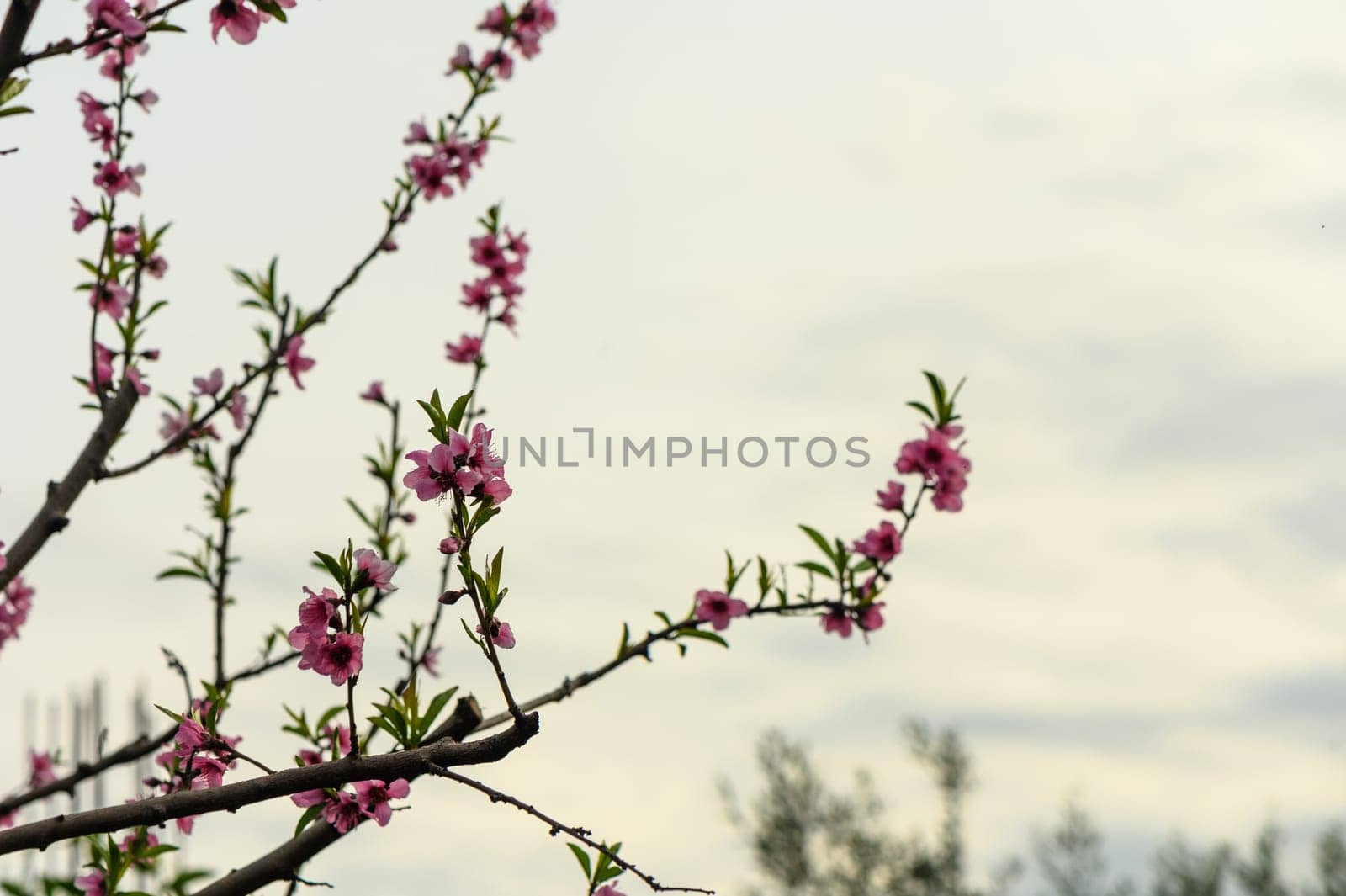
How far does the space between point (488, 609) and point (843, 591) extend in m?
1.46

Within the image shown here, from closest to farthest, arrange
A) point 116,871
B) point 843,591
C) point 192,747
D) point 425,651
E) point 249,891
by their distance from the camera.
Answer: point 192,747
point 249,891
point 116,871
point 843,591
point 425,651

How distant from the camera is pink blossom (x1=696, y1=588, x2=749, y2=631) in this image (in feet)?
11.1

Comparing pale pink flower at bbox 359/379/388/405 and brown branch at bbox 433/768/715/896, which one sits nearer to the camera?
brown branch at bbox 433/768/715/896

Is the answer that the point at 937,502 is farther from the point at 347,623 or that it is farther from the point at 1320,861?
the point at 1320,861

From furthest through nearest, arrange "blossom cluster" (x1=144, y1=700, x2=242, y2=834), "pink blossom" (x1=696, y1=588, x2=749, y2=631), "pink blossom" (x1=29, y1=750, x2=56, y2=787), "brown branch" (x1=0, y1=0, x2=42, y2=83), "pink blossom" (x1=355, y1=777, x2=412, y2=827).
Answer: "pink blossom" (x1=29, y1=750, x2=56, y2=787), "pink blossom" (x1=696, y1=588, x2=749, y2=631), "brown branch" (x1=0, y1=0, x2=42, y2=83), "pink blossom" (x1=355, y1=777, x2=412, y2=827), "blossom cluster" (x1=144, y1=700, x2=242, y2=834)

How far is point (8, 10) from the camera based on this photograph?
2992 millimetres


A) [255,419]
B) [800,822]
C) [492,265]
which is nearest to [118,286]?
[255,419]

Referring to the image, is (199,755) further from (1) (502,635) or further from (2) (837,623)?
(2) (837,623)

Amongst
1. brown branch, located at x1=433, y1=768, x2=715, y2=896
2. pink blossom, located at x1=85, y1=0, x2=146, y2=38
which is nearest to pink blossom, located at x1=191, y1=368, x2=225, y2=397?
pink blossom, located at x1=85, y1=0, x2=146, y2=38

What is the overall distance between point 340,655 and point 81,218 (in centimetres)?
279

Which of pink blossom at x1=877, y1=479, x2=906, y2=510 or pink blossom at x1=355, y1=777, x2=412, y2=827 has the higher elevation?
pink blossom at x1=877, y1=479, x2=906, y2=510

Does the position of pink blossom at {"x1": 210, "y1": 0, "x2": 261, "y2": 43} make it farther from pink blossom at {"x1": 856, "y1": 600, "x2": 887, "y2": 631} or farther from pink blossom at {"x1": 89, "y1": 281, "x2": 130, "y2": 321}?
pink blossom at {"x1": 856, "y1": 600, "x2": 887, "y2": 631}

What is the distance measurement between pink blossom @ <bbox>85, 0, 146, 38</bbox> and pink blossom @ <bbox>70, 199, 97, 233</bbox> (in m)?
1.07

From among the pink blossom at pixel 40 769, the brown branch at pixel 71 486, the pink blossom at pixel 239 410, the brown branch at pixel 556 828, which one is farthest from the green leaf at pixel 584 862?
the pink blossom at pixel 40 769
